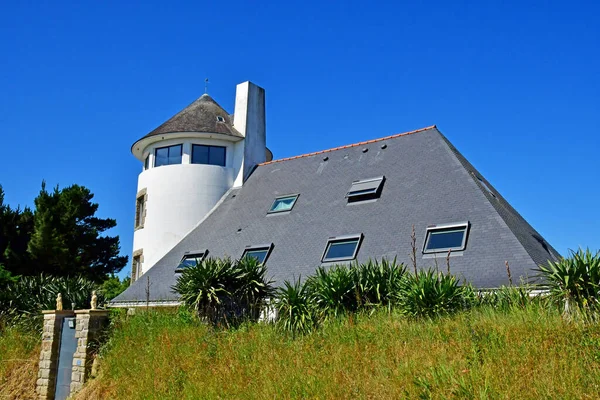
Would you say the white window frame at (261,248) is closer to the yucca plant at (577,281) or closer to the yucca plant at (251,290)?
the yucca plant at (251,290)

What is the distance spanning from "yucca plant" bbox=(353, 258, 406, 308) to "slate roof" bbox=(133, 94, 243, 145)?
1206cm

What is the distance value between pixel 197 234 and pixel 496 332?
45.0 feet

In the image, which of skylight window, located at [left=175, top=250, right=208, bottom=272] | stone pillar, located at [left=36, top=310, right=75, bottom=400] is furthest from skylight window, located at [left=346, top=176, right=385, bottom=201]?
stone pillar, located at [left=36, top=310, right=75, bottom=400]

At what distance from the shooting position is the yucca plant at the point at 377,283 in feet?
40.6

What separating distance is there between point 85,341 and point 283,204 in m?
7.83

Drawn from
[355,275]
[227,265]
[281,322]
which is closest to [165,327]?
[227,265]

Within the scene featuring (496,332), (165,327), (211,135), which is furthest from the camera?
(211,135)

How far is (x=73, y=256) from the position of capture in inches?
1118

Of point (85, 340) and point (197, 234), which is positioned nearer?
point (85, 340)

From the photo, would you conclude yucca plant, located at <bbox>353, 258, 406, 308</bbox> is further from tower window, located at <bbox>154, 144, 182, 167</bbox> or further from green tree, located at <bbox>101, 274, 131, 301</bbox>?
green tree, located at <bbox>101, 274, 131, 301</bbox>

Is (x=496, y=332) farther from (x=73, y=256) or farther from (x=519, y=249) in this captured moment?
(x=73, y=256)

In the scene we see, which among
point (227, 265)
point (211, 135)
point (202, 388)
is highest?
point (211, 135)

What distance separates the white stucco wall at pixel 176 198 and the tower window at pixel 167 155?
0.19 meters

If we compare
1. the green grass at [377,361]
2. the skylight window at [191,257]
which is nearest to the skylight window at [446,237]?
the green grass at [377,361]
